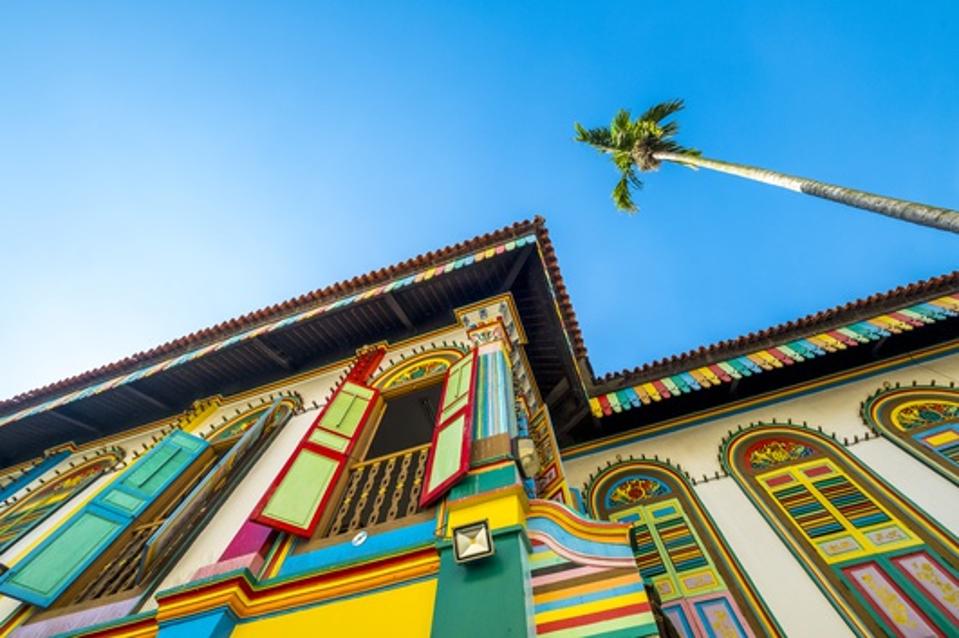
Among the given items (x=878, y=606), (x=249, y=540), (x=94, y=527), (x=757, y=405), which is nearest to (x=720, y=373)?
(x=757, y=405)

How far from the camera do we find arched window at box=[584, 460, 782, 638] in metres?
4.48

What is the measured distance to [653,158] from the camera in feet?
32.3

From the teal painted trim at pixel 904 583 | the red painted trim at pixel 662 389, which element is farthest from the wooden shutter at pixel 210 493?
the teal painted trim at pixel 904 583

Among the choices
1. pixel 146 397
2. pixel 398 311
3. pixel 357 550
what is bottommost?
pixel 357 550

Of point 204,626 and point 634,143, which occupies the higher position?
point 634,143

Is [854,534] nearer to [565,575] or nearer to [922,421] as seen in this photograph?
[922,421]

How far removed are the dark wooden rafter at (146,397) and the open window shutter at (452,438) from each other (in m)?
6.17

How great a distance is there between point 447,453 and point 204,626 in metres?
2.05

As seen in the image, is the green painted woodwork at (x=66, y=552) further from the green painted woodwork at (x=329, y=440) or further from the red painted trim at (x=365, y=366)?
the red painted trim at (x=365, y=366)

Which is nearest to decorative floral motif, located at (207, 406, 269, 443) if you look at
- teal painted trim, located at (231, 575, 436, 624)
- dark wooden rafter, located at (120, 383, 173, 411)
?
dark wooden rafter, located at (120, 383, 173, 411)

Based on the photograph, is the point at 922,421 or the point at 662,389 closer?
the point at 922,421

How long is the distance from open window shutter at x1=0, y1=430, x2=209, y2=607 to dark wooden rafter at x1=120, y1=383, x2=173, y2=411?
9.25 ft

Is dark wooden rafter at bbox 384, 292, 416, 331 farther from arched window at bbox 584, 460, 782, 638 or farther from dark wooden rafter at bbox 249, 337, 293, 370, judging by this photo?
arched window at bbox 584, 460, 782, 638

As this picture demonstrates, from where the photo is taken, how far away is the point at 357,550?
3.86m
